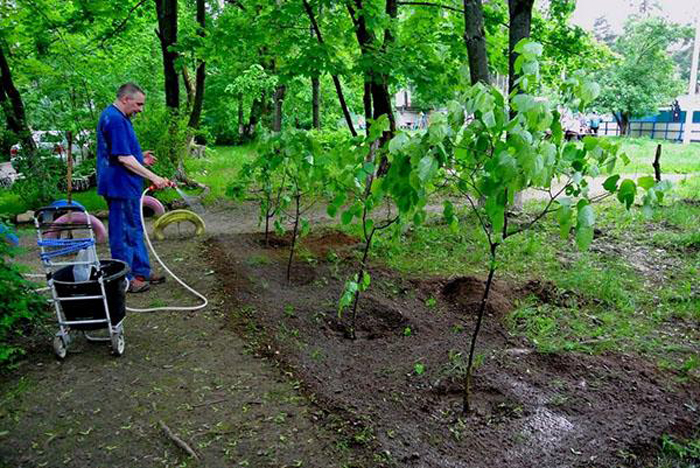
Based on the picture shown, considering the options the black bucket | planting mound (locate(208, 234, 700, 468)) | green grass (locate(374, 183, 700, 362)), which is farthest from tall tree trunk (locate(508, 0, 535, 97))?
the black bucket

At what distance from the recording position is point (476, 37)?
261 inches

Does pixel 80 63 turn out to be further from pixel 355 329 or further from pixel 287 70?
pixel 355 329

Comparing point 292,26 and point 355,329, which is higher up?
point 292,26

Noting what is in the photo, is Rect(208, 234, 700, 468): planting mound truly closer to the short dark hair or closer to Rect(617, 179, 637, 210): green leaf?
Rect(617, 179, 637, 210): green leaf

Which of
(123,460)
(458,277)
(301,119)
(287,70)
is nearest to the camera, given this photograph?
(123,460)

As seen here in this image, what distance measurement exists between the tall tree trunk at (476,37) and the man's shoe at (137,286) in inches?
180

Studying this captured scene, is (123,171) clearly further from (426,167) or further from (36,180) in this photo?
(36,180)

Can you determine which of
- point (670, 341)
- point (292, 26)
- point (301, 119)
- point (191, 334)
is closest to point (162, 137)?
point (292, 26)

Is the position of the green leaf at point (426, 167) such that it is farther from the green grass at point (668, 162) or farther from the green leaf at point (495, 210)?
the green grass at point (668, 162)

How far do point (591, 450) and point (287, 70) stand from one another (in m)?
5.88

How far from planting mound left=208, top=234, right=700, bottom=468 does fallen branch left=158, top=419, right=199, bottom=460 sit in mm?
761

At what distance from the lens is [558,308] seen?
15.3 ft

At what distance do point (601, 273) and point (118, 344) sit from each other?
4.62m

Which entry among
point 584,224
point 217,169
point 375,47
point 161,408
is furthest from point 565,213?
point 217,169
